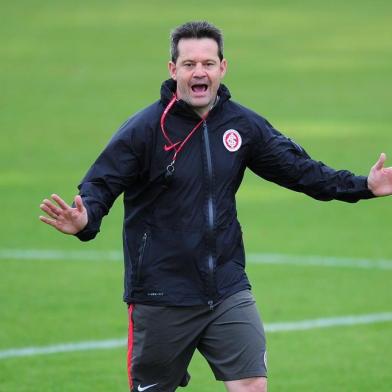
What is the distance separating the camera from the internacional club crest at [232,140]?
25.6ft

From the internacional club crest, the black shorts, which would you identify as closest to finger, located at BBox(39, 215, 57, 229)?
the black shorts

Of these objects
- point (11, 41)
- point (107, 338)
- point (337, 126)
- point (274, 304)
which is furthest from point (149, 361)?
point (11, 41)

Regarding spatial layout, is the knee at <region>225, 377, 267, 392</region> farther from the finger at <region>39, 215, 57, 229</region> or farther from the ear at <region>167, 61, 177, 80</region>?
the ear at <region>167, 61, 177, 80</region>

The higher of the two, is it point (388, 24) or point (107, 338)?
point (388, 24)

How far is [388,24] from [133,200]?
2493 cm

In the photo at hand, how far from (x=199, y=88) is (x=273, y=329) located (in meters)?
4.78

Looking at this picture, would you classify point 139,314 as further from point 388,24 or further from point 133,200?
point 388,24

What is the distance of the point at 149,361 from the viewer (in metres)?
7.84

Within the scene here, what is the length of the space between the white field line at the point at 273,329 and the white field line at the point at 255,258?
6.40 feet

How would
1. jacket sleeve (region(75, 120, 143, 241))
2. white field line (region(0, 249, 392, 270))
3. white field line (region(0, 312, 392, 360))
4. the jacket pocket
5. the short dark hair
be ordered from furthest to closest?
white field line (region(0, 249, 392, 270)), white field line (region(0, 312, 392, 360)), the short dark hair, the jacket pocket, jacket sleeve (region(75, 120, 143, 241))

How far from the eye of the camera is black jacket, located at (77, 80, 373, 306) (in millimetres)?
7648

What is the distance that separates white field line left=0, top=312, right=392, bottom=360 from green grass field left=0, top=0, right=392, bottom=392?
103 mm

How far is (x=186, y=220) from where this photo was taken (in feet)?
25.2

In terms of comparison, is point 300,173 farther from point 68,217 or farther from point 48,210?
point 48,210
